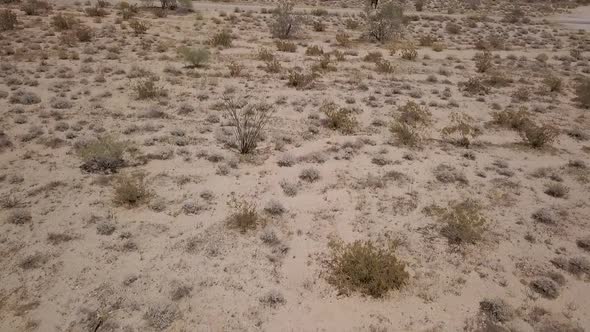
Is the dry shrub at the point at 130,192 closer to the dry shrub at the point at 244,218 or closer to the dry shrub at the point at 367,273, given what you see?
the dry shrub at the point at 244,218

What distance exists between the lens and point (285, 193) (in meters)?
8.97

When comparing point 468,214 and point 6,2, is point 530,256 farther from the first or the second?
point 6,2

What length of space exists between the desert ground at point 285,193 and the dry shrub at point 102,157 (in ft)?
0.14

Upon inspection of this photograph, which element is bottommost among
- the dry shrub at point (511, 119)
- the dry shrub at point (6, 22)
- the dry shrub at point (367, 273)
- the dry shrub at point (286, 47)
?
the dry shrub at point (367, 273)

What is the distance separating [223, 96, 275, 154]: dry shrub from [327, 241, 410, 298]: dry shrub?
4.49 meters

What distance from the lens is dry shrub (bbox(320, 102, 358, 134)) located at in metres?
11.8

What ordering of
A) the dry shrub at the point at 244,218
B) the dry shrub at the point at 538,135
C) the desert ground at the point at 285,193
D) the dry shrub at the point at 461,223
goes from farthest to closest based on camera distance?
the dry shrub at the point at 538,135
the dry shrub at the point at 244,218
the dry shrub at the point at 461,223
the desert ground at the point at 285,193

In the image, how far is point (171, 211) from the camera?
8180mm

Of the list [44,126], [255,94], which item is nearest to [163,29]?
[255,94]

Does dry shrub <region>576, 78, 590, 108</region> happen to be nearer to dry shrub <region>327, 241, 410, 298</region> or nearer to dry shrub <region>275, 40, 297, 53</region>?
dry shrub <region>275, 40, 297, 53</region>

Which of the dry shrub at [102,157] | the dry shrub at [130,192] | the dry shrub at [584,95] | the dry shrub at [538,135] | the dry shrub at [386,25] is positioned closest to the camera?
the dry shrub at [130,192]

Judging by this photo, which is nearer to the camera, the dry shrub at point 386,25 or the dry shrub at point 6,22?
the dry shrub at point 6,22

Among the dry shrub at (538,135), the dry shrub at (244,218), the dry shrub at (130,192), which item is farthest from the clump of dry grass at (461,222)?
the dry shrub at (130,192)

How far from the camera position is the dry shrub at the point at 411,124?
11.2 metres
